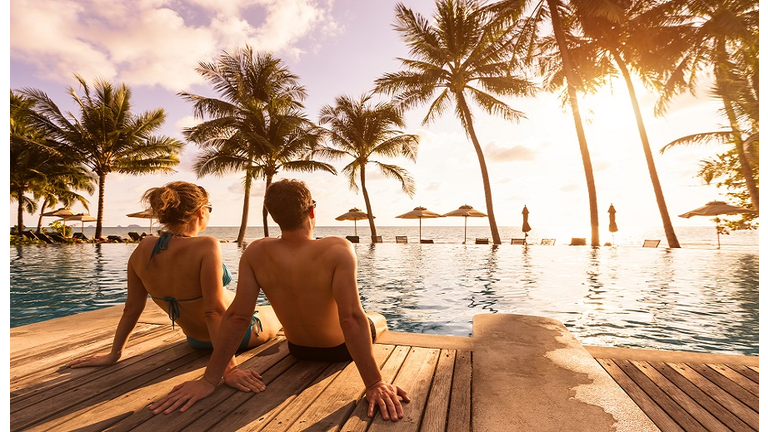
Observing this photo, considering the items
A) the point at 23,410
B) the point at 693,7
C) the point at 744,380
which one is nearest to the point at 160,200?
the point at 23,410

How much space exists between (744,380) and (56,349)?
507 centimetres

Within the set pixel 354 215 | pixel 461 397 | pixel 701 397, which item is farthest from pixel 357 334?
pixel 354 215

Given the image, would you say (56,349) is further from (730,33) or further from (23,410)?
(730,33)

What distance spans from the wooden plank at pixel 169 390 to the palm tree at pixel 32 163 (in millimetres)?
26220

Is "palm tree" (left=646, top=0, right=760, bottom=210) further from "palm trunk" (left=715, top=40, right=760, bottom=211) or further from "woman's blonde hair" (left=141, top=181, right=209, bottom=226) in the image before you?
"woman's blonde hair" (left=141, top=181, right=209, bottom=226)

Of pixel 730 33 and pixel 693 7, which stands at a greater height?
pixel 693 7

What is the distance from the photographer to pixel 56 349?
291cm

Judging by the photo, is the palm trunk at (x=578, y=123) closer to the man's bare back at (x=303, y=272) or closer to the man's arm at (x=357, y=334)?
the man's bare back at (x=303, y=272)

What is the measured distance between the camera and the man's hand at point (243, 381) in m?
2.10

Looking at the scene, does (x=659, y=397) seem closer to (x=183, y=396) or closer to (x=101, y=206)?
(x=183, y=396)

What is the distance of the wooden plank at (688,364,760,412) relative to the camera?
7.90 feet

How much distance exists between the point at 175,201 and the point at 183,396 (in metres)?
1.10

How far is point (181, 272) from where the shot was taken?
2338 millimetres

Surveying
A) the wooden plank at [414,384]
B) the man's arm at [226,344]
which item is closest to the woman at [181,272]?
the man's arm at [226,344]
